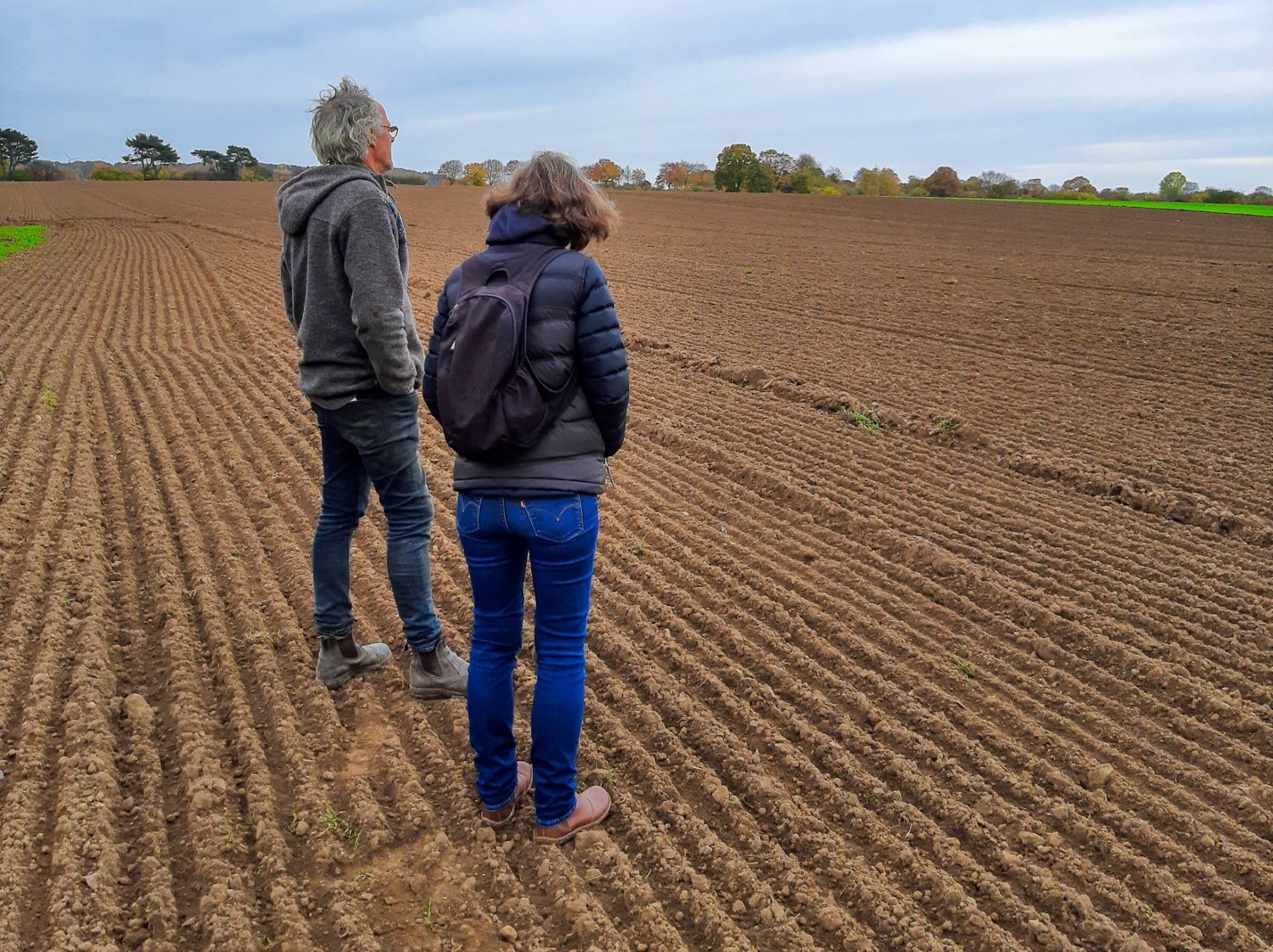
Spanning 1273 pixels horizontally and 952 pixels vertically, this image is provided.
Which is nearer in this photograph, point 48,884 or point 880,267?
point 48,884

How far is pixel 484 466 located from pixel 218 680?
200 cm

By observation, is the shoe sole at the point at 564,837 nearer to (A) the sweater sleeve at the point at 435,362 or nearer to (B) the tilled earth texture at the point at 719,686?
(B) the tilled earth texture at the point at 719,686

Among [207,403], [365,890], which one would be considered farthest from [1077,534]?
[207,403]

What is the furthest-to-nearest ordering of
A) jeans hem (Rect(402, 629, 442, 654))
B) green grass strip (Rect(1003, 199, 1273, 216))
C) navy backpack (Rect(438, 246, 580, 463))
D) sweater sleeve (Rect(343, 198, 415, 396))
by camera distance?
green grass strip (Rect(1003, 199, 1273, 216))
jeans hem (Rect(402, 629, 442, 654))
sweater sleeve (Rect(343, 198, 415, 396))
navy backpack (Rect(438, 246, 580, 463))

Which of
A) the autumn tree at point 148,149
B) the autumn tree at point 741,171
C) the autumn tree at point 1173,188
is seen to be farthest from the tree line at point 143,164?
the autumn tree at point 1173,188

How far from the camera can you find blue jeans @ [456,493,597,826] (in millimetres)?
2482

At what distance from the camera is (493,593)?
2.62 m

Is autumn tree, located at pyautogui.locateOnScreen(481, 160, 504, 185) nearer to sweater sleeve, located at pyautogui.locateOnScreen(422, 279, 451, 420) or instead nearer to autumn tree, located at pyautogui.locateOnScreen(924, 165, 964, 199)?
sweater sleeve, located at pyautogui.locateOnScreen(422, 279, 451, 420)

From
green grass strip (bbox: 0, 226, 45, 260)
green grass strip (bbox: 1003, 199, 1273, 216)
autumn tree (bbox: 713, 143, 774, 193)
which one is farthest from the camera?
autumn tree (bbox: 713, 143, 774, 193)

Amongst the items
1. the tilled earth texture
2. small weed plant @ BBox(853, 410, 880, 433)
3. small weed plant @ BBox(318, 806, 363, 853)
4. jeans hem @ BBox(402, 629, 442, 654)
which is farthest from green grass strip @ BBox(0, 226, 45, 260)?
small weed plant @ BBox(318, 806, 363, 853)

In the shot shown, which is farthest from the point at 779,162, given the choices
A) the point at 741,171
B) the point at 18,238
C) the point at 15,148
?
the point at 15,148

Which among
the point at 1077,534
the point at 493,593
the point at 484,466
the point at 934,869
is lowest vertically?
the point at 934,869

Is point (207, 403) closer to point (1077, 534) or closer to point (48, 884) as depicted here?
point (48, 884)

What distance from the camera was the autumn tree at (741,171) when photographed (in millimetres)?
A: 61469
